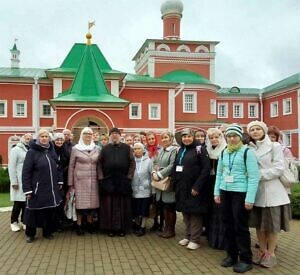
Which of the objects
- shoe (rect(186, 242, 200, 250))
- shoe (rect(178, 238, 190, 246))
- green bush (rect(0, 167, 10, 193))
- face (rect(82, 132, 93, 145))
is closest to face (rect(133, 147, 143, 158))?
face (rect(82, 132, 93, 145))

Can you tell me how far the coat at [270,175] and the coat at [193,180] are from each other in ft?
3.46

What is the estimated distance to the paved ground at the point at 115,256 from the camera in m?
5.42

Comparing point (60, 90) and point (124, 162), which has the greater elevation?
point (60, 90)

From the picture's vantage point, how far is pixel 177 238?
731 centimetres

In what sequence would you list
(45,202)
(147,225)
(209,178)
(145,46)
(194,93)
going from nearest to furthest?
1. (209,178)
2. (45,202)
3. (147,225)
4. (194,93)
5. (145,46)

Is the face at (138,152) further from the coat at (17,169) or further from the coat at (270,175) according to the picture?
the coat at (270,175)

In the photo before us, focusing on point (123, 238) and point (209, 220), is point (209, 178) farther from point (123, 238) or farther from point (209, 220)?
point (123, 238)

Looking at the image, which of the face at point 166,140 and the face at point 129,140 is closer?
the face at point 166,140

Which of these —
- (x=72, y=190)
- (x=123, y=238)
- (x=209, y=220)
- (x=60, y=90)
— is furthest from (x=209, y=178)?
(x=60, y=90)

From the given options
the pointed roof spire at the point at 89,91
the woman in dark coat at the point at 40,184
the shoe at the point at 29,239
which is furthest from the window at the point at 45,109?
the shoe at the point at 29,239

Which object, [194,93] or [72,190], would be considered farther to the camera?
[194,93]

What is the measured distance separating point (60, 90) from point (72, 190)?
22.4m

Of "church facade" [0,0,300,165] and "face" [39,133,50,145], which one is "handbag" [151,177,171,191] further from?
"church facade" [0,0,300,165]

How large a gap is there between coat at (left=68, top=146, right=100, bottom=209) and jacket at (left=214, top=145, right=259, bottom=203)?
268cm
